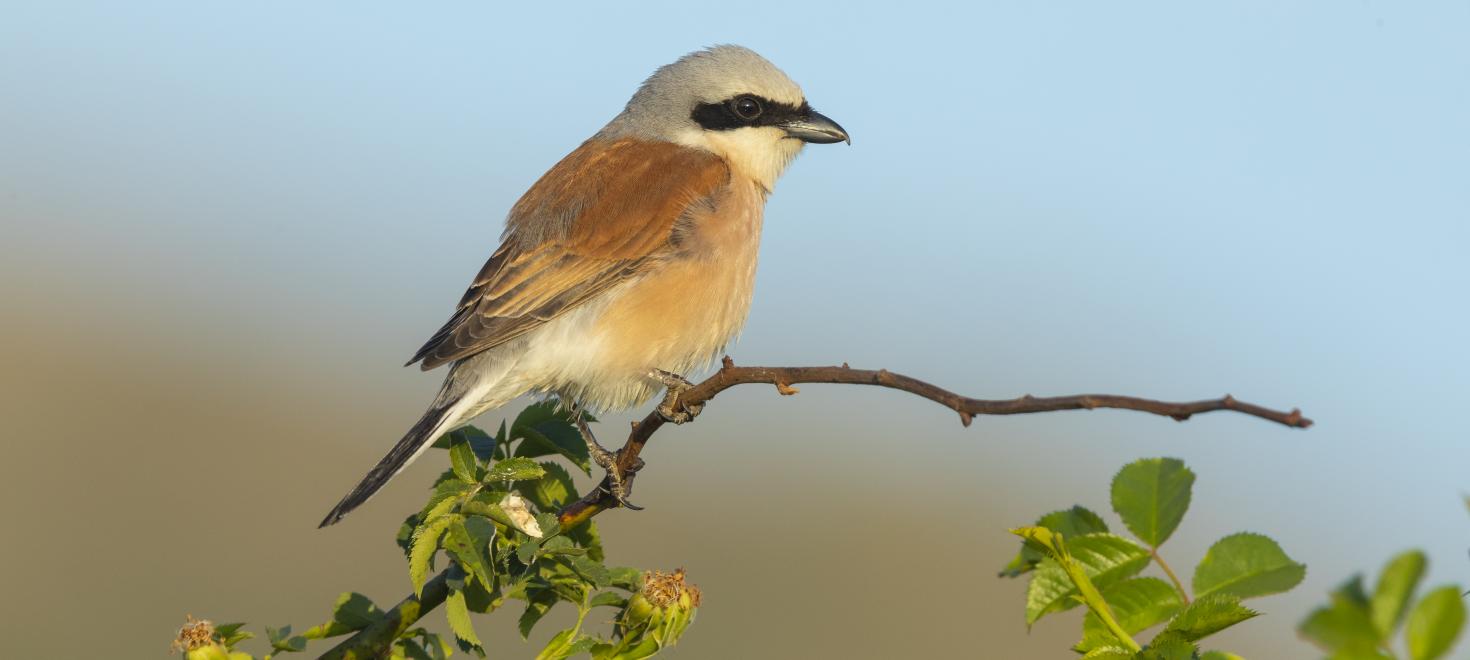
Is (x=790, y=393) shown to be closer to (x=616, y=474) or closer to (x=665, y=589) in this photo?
(x=665, y=589)

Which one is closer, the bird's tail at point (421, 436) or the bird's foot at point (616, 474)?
the bird's foot at point (616, 474)

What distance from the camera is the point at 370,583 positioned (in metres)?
6.18

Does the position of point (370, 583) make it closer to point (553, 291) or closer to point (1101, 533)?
point (553, 291)

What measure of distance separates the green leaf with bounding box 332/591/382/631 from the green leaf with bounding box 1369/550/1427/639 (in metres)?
1.20

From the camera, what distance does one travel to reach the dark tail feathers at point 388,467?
2537 mm

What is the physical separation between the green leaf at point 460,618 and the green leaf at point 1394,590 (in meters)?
1.07

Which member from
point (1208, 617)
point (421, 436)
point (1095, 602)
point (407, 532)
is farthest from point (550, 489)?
point (421, 436)

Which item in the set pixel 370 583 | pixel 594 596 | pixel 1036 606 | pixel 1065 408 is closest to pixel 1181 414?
pixel 1065 408

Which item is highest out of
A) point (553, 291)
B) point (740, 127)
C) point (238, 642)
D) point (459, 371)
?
point (740, 127)

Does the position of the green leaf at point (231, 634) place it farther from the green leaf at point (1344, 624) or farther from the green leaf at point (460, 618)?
the green leaf at point (1344, 624)

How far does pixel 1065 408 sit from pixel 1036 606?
0.35 m

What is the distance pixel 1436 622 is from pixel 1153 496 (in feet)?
A: 2.34

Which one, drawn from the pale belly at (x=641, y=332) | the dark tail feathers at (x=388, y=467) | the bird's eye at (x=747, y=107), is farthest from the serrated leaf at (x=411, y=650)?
the bird's eye at (x=747, y=107)

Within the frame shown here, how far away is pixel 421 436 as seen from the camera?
2.89 m
